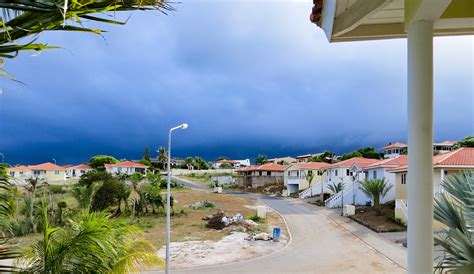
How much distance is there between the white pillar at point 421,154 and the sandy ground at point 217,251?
1777cm

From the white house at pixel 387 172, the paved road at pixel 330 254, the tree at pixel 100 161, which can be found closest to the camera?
the paved road at pixel 330 254

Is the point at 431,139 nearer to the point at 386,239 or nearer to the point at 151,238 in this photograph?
the point at 386,239

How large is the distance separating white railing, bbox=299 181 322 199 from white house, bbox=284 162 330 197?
8.01 ft

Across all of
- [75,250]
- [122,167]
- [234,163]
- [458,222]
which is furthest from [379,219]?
[234,163]

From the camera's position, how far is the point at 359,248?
73.8 feet

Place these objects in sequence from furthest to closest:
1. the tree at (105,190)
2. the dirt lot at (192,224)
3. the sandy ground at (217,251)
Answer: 1. the tree at (105,190)
2. the dirt lot at (192,224)
3. the sandy ground at (217,251)

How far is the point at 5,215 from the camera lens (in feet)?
7.34

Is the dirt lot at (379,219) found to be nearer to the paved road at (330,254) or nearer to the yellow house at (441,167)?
the paved road at (330,254)

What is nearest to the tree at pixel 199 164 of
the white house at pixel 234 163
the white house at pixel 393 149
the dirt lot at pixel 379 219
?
the white house at pixel 234 163

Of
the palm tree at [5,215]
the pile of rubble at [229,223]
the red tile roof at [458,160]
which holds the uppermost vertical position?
the palm tree at [5,215]

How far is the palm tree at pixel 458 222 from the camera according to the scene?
3.74 m

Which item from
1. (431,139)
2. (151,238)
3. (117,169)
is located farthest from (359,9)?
(117,169)

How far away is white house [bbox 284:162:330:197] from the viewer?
5600cm

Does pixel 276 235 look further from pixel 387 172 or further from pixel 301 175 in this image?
pixel 301 175
